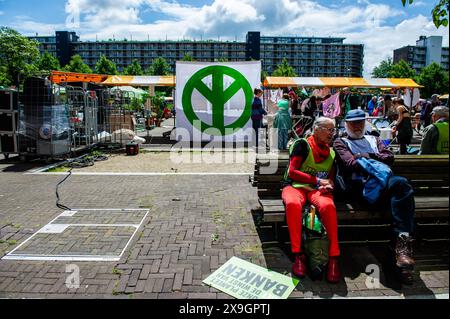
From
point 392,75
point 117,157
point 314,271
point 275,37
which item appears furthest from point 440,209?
point 275,37

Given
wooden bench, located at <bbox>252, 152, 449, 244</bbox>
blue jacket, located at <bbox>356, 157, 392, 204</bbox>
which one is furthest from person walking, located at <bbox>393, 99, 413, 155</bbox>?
blue jacket, located at <bbox>356, 157, 392, 204</bbox>

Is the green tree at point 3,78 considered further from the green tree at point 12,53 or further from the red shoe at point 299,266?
the red shoe at point 299,266

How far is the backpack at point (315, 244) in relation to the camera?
3.60 meters

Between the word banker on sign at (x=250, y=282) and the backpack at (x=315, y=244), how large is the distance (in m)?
0.24

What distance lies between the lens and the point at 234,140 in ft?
45.1

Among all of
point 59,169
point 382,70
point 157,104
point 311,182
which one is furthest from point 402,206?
point 382,70

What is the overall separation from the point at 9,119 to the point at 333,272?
998 cm

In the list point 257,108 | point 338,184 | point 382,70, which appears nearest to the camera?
point 338,184

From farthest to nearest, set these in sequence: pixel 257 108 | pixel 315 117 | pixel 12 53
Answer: pixel 12 53
pixel 315 117
pixel 257 108

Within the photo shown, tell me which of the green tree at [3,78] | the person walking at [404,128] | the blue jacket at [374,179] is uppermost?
the green tree at [3,78]

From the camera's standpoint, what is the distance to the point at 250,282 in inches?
140

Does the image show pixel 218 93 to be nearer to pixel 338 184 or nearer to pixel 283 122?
pixel 283 122

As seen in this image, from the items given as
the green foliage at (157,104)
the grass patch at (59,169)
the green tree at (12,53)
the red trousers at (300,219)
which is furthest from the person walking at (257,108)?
the green tree at (12,53)

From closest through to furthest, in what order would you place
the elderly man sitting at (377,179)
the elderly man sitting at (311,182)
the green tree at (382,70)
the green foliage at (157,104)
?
1. the elderly man sitting at (377,179)
2. the elderly man sitting at (311,182)
3. the green foliage at (157,104)
4. the green tree at (382,70)
